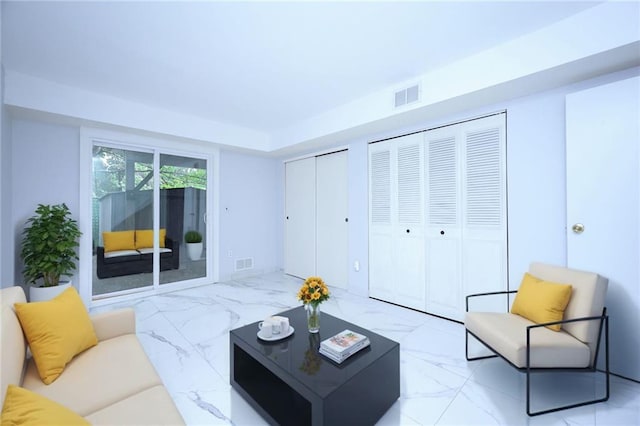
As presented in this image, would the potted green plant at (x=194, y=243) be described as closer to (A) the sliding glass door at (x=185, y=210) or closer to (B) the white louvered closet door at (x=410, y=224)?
(A) the sliding glass door at (x=185, y=210)

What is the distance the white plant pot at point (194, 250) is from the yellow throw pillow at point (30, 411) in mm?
3875

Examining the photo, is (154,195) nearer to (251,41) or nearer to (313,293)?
(251,41)

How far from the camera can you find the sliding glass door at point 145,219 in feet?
12.5

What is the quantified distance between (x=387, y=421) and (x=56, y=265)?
3.67m

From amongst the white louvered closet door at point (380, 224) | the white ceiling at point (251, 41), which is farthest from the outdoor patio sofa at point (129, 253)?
the white louvered closet door at point (380, 224)

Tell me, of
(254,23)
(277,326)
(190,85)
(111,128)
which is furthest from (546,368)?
(111,128)

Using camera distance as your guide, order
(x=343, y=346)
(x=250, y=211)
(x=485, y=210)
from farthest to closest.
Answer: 1. (x=250, y=211)
2. (x=485, y=210)
3. (x=343, y=346)

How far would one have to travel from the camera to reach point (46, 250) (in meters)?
3.03

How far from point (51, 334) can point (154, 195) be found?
3028 millimetres

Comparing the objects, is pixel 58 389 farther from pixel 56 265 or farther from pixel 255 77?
pixel 255 77

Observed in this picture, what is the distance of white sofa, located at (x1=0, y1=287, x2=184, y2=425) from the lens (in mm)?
1175

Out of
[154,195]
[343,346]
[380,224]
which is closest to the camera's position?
[343,346]

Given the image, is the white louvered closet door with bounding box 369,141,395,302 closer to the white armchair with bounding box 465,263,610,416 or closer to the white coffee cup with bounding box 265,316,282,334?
the white armchair with bounding box 465,263,610,416

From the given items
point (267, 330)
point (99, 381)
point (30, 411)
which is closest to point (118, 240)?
point (99, 381)
